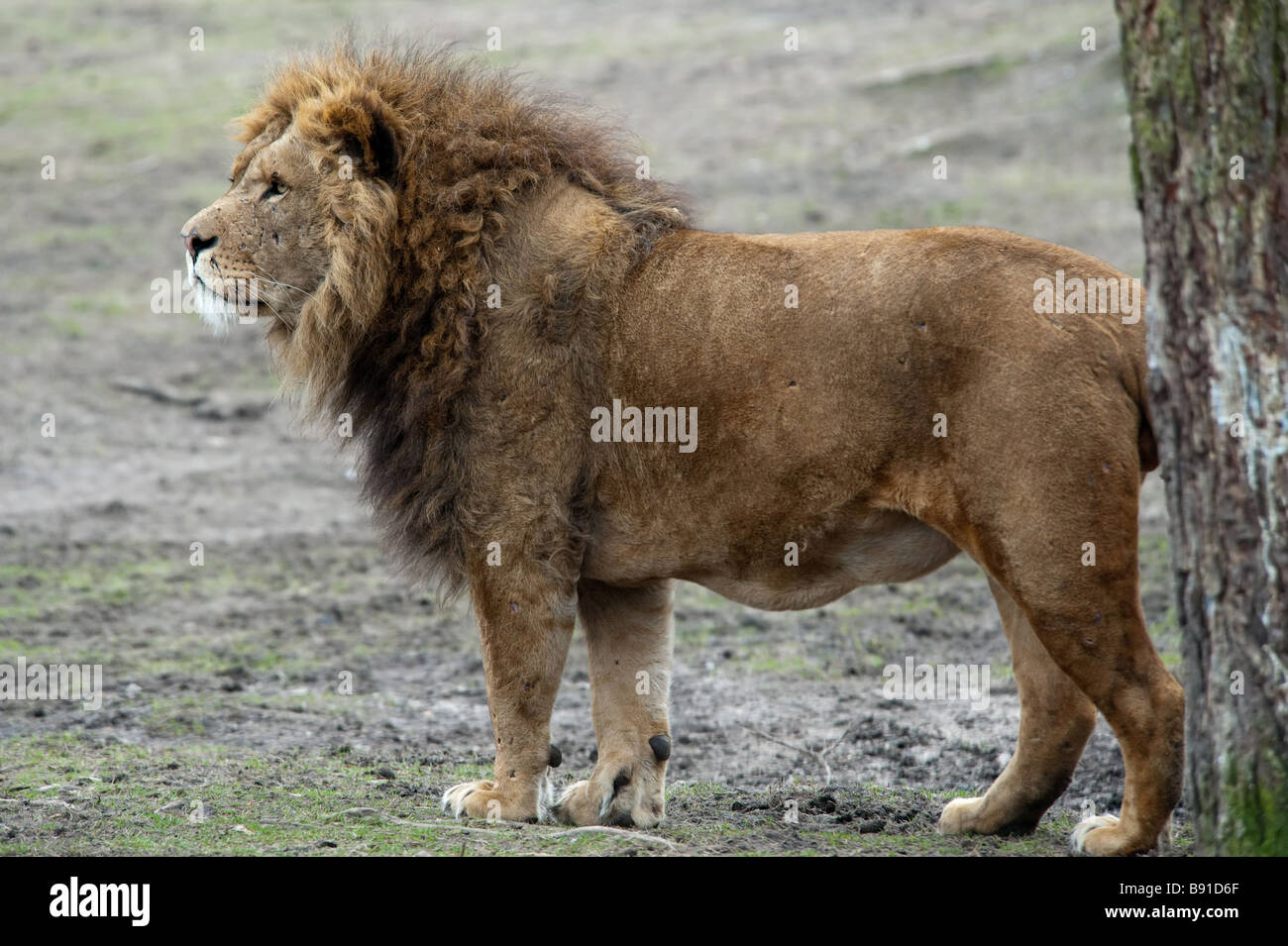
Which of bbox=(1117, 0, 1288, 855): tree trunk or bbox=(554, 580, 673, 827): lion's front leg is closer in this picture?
bbox=(1117, 0, 1288, 855): tree trunk

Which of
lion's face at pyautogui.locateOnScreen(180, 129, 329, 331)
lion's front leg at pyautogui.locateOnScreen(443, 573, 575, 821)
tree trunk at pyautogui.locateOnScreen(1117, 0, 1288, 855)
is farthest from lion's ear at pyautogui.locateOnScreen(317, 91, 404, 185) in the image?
tree trunk at pyautogui.locateOnScreen(1117, 0, 1288, 855)

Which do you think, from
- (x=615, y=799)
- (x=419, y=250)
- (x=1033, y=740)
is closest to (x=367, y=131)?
(x=419, y=250)

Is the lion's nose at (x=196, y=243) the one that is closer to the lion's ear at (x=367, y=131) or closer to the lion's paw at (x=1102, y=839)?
the lion's ear at (x=367, y=131)

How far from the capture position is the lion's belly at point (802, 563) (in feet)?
16.6

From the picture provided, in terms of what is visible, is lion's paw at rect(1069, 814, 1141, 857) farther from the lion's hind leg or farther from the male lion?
the lion's hind leg

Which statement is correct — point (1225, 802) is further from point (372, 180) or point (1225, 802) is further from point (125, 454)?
point (125, 454)

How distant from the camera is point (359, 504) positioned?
5762 millimetres

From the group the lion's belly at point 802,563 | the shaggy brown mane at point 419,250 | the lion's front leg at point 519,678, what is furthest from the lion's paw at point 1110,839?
the shaggy brown mane at point 419,250

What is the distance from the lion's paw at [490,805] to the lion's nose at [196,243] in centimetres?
208

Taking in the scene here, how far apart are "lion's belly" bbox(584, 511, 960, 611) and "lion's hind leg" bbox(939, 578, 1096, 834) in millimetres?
371

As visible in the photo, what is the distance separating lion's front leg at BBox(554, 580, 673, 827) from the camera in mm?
5613

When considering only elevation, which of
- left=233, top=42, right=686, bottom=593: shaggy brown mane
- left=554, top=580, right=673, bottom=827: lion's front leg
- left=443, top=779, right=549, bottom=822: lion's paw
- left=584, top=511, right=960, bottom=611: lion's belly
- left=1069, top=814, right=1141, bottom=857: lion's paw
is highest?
left=233, top=42, right=686, bottom=593: shaggy brown mane
